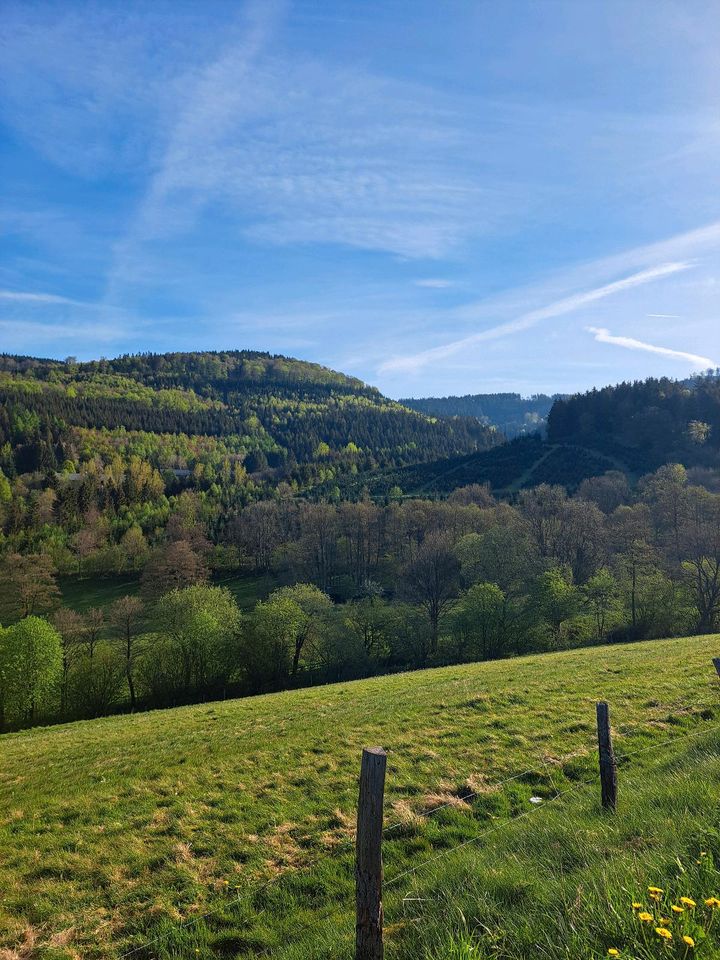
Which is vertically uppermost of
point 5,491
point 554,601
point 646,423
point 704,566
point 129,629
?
point 646,423

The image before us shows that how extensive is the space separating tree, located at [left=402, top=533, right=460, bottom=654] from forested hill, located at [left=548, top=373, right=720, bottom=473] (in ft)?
319

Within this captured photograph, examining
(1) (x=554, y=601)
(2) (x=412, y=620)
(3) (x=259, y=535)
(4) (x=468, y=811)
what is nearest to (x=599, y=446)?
(3) (x=259, y=535)

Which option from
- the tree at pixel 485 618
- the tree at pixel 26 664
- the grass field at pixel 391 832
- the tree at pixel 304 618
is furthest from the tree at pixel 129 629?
the tree at pixel 485 618

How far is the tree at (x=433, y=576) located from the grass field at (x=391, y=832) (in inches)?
1596

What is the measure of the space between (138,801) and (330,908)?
809cm

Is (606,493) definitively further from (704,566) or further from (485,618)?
(485,618)

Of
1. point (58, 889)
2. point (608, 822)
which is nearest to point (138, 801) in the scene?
point (58, 889)

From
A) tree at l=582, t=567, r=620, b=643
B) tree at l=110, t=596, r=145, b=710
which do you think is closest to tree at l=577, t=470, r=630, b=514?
tree at l=582, t=567, r=620, b=643

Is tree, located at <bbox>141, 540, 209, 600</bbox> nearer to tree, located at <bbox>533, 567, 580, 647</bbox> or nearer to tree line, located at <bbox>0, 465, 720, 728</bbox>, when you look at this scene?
tree line, located at <bbox>0, 465, 720, 728</bbox>

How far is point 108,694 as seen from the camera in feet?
162

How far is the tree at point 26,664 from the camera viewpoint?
137 ft

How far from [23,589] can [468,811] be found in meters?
79.6

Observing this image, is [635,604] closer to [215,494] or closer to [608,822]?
[608,822]

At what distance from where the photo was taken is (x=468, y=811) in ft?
35.9
